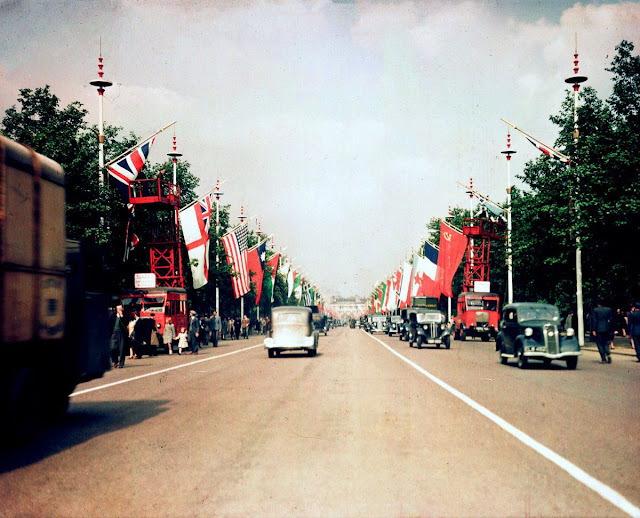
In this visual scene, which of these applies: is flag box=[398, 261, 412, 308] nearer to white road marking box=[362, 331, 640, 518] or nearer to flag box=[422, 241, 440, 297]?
flag box=[422, 241, 440, 297]

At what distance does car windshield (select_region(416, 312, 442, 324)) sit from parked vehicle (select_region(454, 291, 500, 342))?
15255 millimetres

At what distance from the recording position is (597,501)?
6.19 meters

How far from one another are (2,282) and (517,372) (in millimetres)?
15300

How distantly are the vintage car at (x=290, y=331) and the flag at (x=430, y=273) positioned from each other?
92.0 feet

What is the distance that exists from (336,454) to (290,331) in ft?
68.7

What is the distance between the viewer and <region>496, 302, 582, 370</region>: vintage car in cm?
2112

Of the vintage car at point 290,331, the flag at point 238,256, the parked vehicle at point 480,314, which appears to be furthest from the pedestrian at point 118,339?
the parked vehicle at point 480,314

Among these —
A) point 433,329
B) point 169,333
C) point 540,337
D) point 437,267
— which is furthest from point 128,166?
point 437,267

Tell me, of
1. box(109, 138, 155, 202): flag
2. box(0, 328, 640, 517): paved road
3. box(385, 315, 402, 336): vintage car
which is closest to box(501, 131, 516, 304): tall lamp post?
box(385, 315, 402, 336): vintage car

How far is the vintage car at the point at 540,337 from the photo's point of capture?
2112cm

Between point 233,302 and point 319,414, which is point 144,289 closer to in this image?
point 319,414

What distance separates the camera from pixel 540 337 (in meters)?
21.2

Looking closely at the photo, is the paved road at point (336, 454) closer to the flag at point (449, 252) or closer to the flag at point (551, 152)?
the flag at point (551, 152)

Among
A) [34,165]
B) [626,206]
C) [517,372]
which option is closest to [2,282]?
[34,165]
